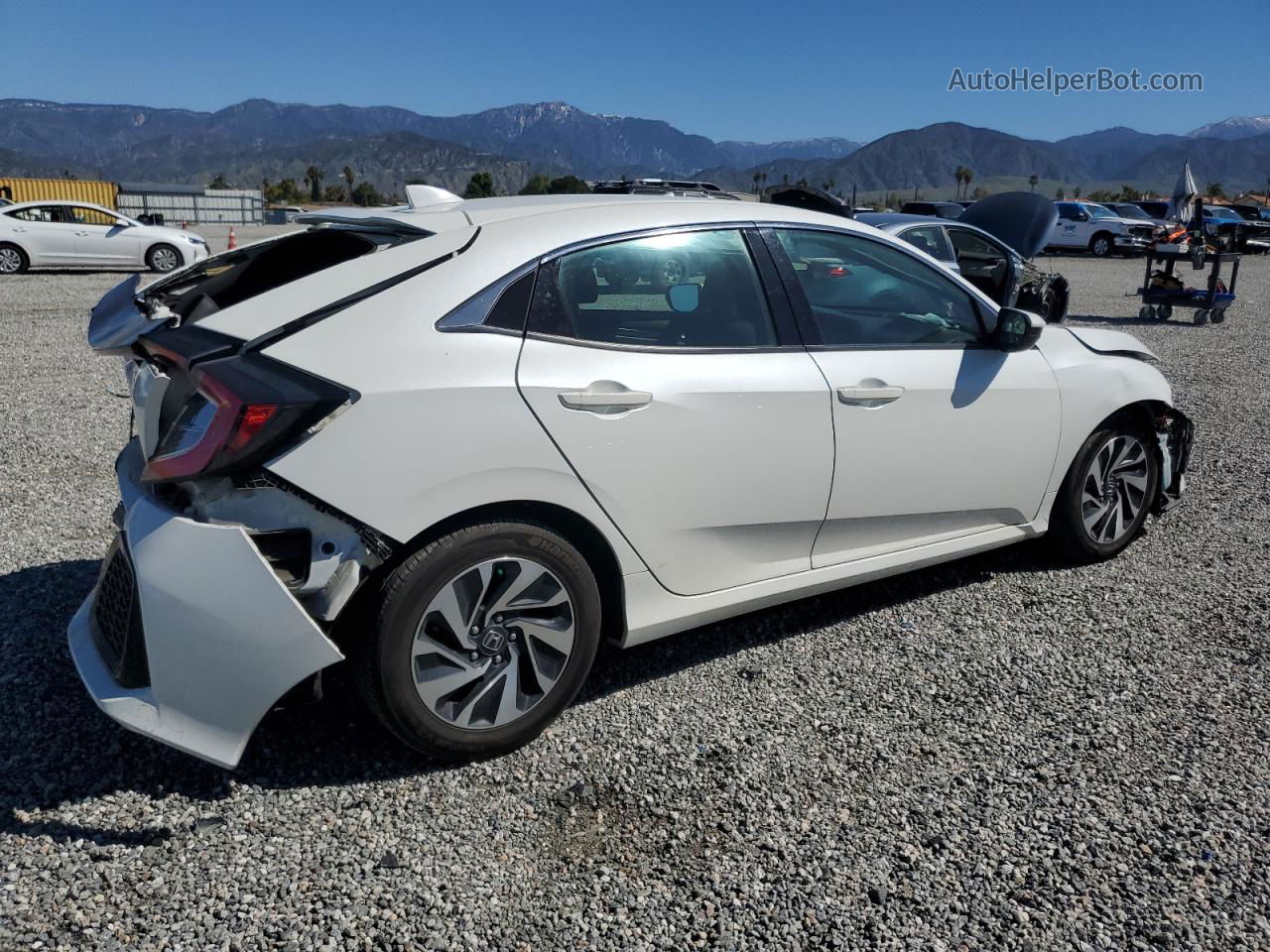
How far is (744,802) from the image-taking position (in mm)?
2861

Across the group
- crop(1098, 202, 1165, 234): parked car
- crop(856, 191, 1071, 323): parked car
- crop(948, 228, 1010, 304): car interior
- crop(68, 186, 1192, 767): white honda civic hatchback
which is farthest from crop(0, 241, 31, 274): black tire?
crop(1098, 202, 1165, 234): parked car

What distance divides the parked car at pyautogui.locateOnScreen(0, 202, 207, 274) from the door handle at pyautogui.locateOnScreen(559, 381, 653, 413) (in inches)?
728

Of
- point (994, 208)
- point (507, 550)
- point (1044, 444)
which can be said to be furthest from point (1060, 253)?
point (507, 550)

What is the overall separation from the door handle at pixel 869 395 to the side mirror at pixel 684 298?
1.99 ft

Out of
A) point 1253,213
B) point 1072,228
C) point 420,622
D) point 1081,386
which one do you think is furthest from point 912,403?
point 1253,213

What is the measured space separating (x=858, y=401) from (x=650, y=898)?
184 cm

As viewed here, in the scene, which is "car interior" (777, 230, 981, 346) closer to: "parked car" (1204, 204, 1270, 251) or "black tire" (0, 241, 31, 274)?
"black tire" (0, 241, 31, 274)

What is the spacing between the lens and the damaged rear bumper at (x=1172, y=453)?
15.8 ft

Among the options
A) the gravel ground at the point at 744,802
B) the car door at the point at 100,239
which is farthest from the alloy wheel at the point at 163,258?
the gravel ground at the point at 744,802

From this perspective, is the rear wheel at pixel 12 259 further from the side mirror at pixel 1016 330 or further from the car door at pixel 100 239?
the side mirror at pixel 1016 330

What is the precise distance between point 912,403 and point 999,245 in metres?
9.71

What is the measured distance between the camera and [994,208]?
14.9 m

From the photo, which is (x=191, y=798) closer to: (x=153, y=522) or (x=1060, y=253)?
(x=153, y=522)

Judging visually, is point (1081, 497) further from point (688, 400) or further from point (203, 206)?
point (203, 206)
